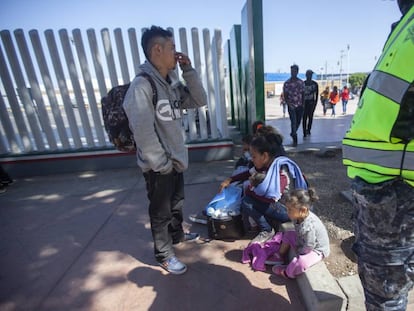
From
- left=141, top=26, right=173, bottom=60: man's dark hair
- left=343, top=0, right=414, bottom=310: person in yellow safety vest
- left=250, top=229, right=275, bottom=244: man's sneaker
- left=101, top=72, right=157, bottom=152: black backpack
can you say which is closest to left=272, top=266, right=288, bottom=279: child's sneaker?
left=250, top=229, right=275, bottom=244: man's sneaker

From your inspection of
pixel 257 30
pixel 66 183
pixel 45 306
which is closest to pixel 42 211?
pixel 66 183

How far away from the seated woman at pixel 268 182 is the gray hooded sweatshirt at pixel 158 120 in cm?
71

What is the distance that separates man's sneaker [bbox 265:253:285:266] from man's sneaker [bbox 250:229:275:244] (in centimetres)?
16

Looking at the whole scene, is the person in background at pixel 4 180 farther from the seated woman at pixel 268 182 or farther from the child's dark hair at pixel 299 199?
the child's dark hair at pixel 299 199

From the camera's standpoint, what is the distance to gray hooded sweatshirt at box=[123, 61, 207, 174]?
5.71 feet

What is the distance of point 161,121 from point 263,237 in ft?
4.67

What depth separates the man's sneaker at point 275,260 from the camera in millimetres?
2125

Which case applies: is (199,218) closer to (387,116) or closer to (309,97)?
(387,116)

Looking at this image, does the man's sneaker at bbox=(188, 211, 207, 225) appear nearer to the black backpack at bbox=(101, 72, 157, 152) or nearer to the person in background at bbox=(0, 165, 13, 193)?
the black backpack at bbox=(101, 72, 157, 152)

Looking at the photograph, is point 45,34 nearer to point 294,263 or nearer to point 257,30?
point 257,30

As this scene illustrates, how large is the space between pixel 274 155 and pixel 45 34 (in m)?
4.63

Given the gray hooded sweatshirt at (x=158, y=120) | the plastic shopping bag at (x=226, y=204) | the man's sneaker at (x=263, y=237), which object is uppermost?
the gray hooded sweatshirt at (x=158, y=120)

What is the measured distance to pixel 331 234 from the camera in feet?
7.80

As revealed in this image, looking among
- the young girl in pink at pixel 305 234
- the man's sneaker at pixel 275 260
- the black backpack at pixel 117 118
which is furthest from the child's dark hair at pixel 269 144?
the black backpack at pixel 117 118
